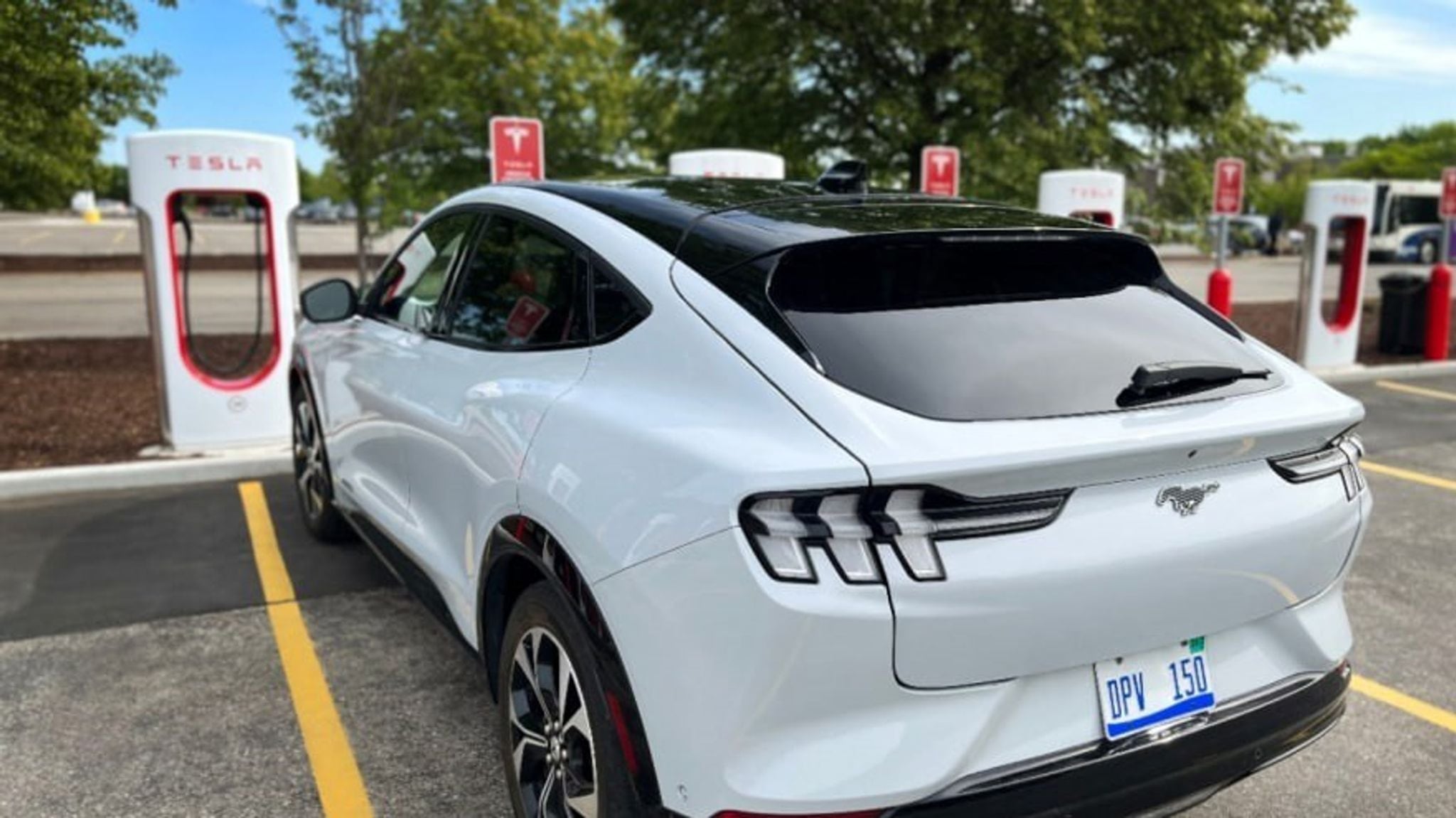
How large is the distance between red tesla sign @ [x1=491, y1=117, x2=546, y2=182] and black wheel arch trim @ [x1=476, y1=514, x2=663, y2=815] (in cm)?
508

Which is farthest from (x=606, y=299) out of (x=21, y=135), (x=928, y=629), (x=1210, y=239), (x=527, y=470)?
(x=1210, y=239)

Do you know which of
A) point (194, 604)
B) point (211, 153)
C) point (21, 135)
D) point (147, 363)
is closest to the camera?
point (194, 604)

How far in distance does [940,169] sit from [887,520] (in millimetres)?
8646

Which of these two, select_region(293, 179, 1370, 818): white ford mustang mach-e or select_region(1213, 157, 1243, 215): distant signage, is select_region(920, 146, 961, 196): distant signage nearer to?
select_region(1213, 157, 1243, 215): distant signage

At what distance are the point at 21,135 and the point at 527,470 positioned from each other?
327 inches

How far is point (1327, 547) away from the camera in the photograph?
2.38 meters

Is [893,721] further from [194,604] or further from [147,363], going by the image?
[147,363]

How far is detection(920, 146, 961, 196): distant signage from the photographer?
984cm

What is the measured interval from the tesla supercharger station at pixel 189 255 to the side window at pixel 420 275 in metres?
2.86

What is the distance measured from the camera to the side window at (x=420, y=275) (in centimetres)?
362

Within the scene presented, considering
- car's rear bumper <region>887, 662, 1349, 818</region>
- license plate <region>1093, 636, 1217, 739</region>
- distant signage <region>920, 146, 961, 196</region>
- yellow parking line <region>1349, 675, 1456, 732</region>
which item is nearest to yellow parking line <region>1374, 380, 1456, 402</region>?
distant signage <region>920, 146, 961, 196</region>

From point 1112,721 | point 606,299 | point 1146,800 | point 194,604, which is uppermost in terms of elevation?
point 606,299

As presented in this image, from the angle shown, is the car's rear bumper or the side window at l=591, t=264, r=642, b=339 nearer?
the car's rear bumper

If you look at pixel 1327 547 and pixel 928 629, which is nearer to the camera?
pixel 928 629
